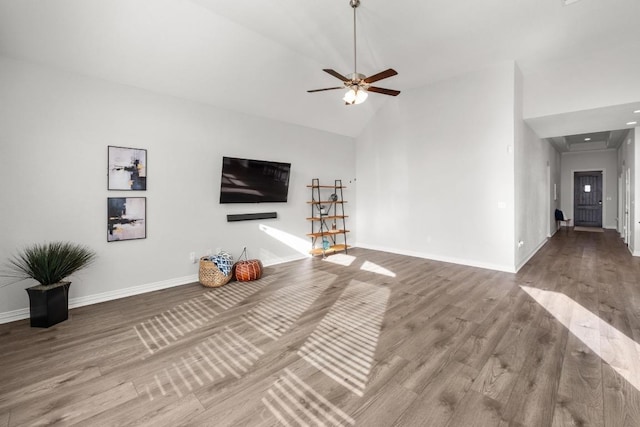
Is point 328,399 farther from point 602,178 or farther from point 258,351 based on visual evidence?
point 602,178

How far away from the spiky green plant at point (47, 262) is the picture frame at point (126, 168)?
0.93m

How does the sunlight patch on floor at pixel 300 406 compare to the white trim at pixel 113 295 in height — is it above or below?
below

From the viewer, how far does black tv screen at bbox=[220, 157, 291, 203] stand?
195 inches

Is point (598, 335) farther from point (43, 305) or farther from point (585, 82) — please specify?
point (43, 305)

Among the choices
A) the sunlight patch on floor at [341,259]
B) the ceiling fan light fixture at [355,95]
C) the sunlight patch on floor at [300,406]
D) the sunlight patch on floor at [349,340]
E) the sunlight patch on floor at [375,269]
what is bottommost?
the sunlight patch on floor at [300,406]

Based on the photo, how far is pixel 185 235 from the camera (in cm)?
456

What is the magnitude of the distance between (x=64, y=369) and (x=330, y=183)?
17.9 feet

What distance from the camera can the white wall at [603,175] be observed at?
33.4ft

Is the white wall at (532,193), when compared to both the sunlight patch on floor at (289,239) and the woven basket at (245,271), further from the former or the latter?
the woven basket at (245,271)

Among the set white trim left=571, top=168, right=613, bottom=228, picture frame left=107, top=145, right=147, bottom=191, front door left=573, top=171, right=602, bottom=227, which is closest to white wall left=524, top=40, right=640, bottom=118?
picture frame left=107, top=145, right=147, bottom=191

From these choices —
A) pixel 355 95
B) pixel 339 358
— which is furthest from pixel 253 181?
pixel 339 358

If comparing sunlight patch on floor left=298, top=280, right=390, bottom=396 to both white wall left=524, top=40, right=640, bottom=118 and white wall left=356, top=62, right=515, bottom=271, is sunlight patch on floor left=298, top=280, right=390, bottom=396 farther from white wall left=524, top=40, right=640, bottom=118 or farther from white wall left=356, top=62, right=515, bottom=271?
white wall left=524, top=40, right=640, bottom=118

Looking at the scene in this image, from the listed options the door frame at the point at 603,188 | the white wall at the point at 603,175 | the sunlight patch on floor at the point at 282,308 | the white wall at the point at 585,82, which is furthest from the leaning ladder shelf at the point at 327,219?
the door frame at the point at 603,188

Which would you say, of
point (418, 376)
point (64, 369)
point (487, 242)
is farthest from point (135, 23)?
point (487, 242)
